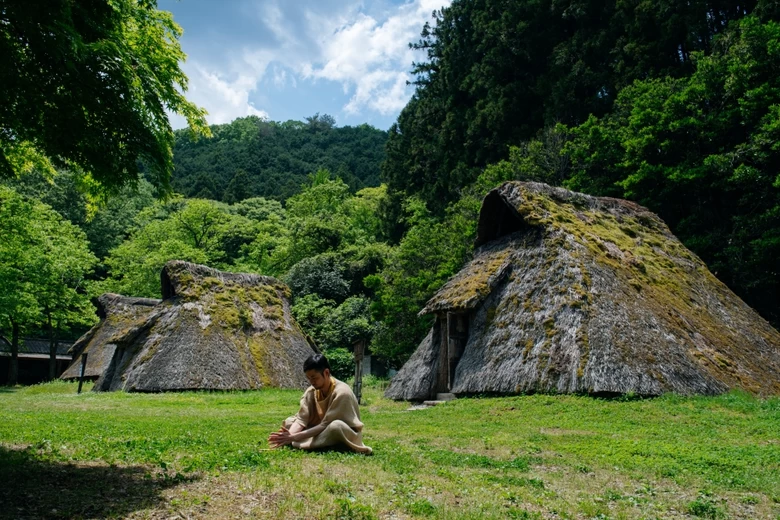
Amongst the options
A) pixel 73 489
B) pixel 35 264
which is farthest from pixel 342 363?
pixel 73 489

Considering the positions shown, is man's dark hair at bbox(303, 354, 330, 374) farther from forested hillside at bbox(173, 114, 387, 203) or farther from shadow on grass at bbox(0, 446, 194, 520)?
forested hillside at bbox(173, 114, 387, 203)

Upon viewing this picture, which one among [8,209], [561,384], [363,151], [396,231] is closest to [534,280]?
[561,384]

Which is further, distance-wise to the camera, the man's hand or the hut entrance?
the hut entrance

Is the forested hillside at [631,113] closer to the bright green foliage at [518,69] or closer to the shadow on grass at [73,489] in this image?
the bright green foliage at [518,69]

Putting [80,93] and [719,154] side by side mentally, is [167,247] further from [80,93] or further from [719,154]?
[80,93]

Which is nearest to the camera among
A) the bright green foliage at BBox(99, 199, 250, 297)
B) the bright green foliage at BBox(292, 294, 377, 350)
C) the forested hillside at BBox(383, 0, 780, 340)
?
the forested hillside at BBox(383, 0, 780, 340)

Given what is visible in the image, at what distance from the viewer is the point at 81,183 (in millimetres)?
6984

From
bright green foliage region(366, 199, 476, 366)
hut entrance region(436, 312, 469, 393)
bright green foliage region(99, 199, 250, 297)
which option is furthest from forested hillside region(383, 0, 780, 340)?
bright green foliage region(99, 199, 250, 297)

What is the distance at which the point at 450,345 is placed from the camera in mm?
16172

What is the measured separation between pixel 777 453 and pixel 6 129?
31.9 ft

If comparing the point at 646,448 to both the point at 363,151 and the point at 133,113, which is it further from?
the point at 363,151

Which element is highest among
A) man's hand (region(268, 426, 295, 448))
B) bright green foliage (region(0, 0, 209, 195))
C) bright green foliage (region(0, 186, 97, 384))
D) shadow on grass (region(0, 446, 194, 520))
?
bright green foliage (region(0, 186, 97, 384))

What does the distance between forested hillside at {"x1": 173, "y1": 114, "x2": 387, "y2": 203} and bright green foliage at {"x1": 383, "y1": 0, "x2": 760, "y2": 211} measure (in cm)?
2353

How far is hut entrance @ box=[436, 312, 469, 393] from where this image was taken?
16.1 m
